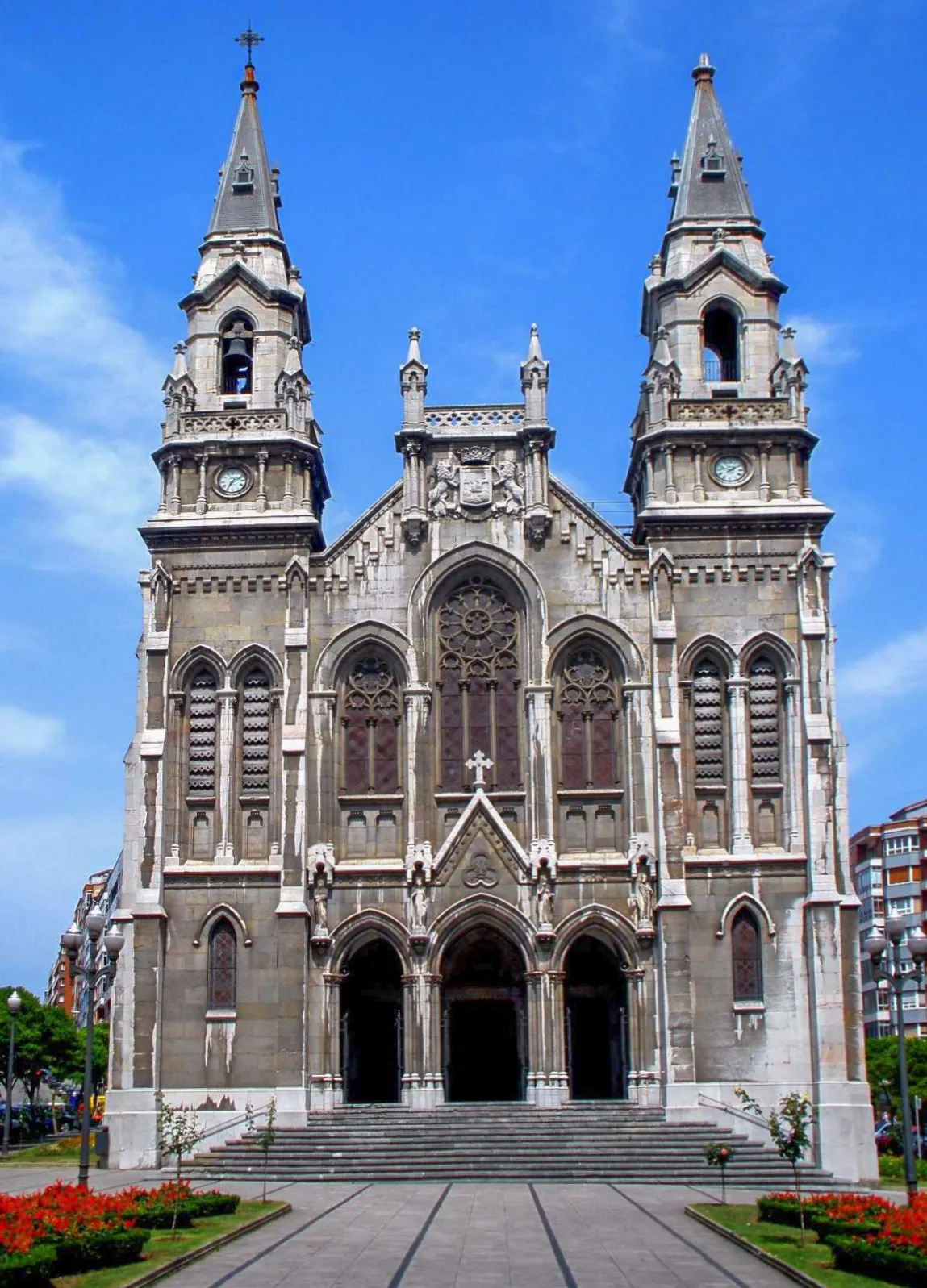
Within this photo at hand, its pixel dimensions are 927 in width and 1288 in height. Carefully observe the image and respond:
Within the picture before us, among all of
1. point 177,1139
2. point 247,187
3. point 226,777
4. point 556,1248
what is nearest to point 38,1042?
point 226,777

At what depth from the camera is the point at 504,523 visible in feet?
161

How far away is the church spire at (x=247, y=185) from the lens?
53062mm

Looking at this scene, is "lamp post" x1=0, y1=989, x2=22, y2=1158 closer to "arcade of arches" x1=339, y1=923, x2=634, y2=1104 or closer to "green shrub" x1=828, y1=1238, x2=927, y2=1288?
"arcade of arches" x1=339, y1=923, x2=634, y2=1104

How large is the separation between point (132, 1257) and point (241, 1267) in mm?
1643

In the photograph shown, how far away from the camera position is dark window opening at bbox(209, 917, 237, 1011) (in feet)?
151

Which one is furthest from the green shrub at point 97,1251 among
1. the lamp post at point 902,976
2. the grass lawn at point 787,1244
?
the lamp post at point 902,976

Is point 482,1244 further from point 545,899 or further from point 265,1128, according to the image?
point 545,899

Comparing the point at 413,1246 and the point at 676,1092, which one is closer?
the point at 413,1246

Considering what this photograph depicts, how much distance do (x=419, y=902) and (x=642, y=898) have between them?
19.8 feet

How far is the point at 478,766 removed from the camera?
47375mm

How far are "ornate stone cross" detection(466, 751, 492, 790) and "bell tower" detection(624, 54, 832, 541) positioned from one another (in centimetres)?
788

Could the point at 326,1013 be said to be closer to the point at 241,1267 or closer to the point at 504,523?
the point at 504,523

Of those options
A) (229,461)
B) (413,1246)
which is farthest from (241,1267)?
(229,461)

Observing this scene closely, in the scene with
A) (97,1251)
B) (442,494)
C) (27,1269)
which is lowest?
(97,1251)
